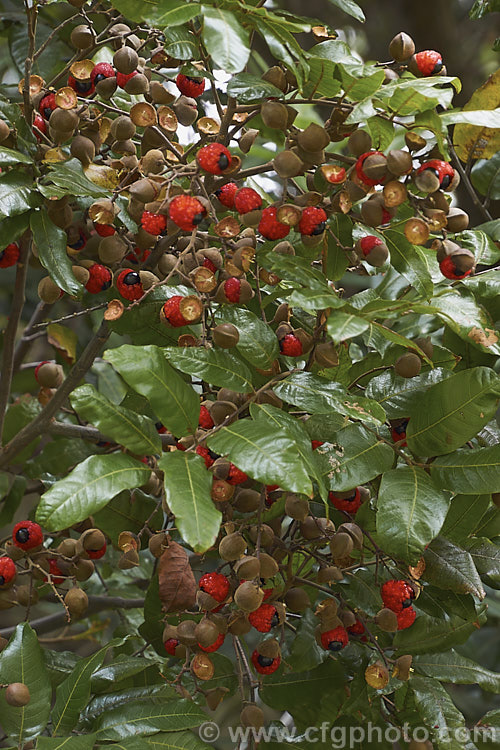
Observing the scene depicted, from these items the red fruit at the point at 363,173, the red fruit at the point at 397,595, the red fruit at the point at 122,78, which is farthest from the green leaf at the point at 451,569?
the red fruit at the point at 122,78

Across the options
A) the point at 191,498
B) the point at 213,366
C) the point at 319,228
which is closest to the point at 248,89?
the point at 319,228

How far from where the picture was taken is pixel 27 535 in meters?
0.83

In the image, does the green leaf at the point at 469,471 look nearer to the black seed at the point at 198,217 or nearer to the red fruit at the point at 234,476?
the red fruit at the point at 234,476

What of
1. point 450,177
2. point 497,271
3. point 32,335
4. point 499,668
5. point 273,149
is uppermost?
point 450,177

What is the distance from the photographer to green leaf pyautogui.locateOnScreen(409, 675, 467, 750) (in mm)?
768

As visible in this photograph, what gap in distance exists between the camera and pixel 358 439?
2.29ft

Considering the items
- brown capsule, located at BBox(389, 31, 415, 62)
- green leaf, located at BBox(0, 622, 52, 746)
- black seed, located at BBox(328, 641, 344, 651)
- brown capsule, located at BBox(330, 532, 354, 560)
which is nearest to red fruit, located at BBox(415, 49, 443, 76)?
brown capsule, located at BBox(389, 31, 415, 62)

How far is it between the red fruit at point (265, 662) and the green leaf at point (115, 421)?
0.79 ft

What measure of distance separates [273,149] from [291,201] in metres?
0.55

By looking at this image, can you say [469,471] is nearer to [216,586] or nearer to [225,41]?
[216,586]

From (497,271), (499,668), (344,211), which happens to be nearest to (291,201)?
(344,211)

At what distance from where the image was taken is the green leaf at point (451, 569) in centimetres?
72

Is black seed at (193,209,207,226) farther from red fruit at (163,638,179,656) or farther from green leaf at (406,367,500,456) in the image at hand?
red fruit at (163,638,179,656)

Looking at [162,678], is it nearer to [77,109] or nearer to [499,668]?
[77,109]
